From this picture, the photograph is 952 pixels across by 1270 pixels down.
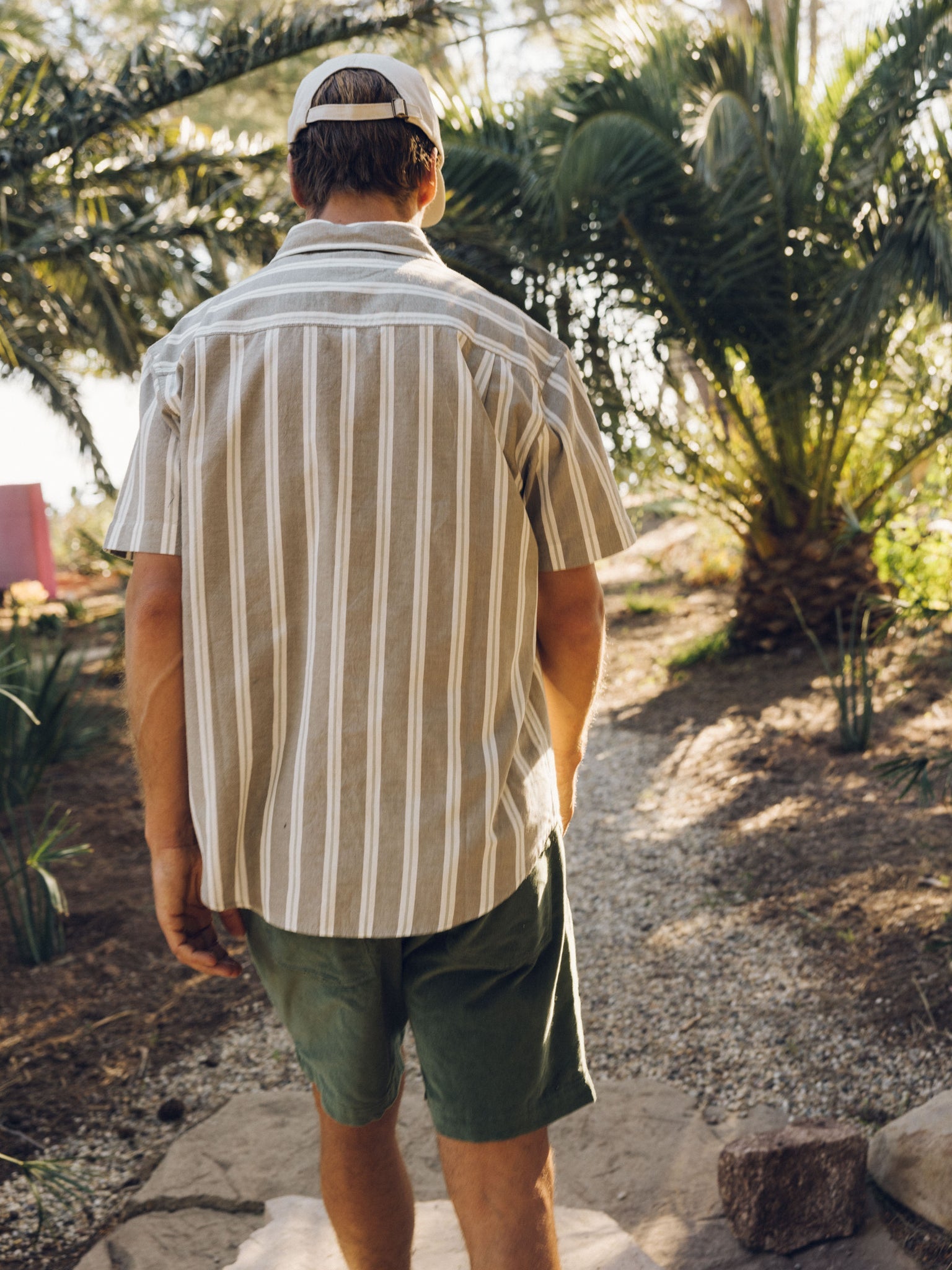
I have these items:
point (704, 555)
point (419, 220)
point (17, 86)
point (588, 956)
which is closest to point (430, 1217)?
point (588, 956)

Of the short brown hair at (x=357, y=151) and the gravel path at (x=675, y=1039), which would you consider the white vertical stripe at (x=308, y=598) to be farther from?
the gravel path at (x=675, y=1039)

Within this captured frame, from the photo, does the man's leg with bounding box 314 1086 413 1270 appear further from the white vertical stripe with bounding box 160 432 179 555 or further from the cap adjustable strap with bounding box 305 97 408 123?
the cap adjustable strap with bounding box 305 97 408 123

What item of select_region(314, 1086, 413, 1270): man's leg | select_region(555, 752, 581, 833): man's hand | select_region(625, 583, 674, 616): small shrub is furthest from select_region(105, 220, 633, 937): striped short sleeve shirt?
select_region(625, 583, 674, 616): small shrub

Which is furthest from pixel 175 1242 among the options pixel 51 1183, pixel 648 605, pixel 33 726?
pixel 648 605

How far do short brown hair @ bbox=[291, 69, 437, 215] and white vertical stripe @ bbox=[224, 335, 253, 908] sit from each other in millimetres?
271

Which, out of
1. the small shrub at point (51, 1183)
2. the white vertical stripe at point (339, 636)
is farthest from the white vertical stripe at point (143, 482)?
the small shrub at point (51, 1183)

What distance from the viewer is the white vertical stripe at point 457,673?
125cm

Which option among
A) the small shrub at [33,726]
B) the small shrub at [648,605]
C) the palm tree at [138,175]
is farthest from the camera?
the small shrub at [648,605]

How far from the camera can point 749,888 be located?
11.5 ft

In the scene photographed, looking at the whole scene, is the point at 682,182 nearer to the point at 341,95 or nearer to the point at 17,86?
the point at 17,86

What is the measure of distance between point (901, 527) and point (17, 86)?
17.7 feet

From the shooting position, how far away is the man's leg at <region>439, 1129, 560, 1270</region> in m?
1.36

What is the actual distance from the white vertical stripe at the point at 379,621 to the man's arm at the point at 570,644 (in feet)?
0.91

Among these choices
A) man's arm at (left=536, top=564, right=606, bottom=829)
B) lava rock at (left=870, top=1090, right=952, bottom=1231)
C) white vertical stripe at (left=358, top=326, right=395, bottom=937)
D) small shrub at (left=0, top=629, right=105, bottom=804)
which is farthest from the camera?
small shrub at (left=0, top=629, right=105, bottom=804)
